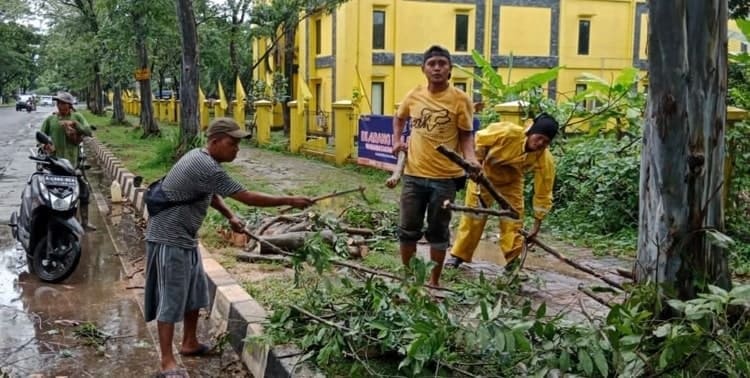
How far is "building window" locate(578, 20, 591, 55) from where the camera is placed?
27.0 metres

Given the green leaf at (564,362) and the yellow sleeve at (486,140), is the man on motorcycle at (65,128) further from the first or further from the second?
the green leaf at (564,362)

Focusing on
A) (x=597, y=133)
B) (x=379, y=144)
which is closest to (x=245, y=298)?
(x=597, y=133)

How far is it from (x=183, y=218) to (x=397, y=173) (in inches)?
64.1

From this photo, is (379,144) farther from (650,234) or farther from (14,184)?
(650,234)

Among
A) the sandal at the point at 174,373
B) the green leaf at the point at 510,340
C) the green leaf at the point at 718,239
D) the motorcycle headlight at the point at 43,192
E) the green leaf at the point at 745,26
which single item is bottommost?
the sandal at the point at 174,373

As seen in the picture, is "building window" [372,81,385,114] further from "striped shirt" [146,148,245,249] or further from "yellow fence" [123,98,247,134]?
"striped shirt" [146,148,245,249]

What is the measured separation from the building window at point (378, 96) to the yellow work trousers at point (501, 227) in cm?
1938

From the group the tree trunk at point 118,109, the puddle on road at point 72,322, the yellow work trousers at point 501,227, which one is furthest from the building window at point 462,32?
the yellow work trousers at point 501,227

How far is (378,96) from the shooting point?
2522cm

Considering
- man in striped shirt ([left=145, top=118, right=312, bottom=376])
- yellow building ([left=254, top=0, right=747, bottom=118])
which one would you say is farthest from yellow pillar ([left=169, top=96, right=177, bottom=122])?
man in striped shirt ([left=145, top=118, right=312, bottom=376])

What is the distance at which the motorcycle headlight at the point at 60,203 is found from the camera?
6.08 m

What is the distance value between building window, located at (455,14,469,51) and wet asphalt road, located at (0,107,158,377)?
1981 centimetres

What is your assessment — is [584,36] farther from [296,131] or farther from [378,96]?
[296,131]

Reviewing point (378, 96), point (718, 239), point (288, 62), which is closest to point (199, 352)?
point (718, 239)
